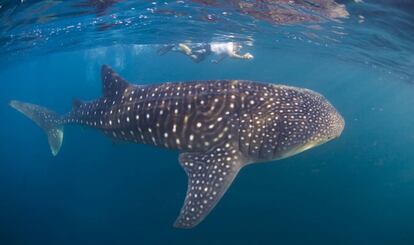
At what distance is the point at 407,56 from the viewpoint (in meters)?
20.0

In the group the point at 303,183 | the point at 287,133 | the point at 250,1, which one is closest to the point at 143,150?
the point at 303,183

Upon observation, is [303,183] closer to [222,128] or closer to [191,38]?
[191,38]

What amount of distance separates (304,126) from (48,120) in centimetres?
990

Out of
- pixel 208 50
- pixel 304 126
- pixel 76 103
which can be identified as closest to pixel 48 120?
pixel 76 103

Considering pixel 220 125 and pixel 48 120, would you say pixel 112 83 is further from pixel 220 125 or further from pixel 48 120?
pixel 48 120

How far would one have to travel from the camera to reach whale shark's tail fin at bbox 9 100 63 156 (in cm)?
1203

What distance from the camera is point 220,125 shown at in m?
6.92

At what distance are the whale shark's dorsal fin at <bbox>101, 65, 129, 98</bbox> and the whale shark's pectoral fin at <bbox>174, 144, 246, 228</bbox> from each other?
2895mm

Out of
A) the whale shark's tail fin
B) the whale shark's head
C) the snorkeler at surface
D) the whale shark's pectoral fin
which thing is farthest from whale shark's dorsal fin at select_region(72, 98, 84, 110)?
the snorkeler at surface

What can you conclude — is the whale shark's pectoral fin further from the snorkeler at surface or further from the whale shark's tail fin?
the snorkeler at surface

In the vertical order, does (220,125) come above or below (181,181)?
above

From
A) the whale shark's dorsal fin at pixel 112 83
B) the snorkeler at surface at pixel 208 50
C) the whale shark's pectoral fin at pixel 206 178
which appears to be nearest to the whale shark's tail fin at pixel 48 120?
the whale shark's dorsal fin at pixel 112 83

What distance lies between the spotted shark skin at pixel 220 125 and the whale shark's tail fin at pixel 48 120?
5.23 meters

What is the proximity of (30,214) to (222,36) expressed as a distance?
18.9 meters
